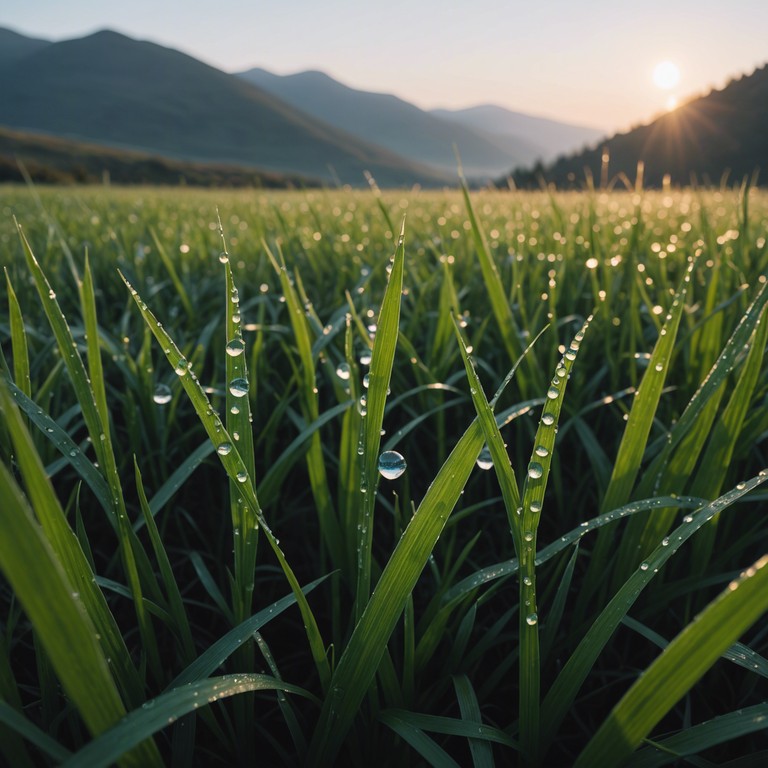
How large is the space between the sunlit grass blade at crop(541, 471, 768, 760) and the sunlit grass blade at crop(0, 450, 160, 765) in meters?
0.30

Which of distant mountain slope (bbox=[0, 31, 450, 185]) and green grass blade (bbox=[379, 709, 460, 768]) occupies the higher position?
distant mountain slope (bbox=[0, 31, 450, 185])

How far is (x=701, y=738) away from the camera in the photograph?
0.37m

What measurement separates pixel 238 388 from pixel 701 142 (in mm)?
25102

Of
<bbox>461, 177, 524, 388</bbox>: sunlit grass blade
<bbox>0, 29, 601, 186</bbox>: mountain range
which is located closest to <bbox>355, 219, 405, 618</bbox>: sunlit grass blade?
<bbox>461, 177, 524, 388</bbox>: sunlit grass blade

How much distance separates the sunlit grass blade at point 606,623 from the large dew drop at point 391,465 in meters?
0.18

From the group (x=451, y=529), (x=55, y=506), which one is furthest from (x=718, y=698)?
(x=55, y=506)

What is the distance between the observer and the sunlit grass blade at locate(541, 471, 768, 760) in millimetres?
393

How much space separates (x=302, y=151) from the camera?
64.2 metres

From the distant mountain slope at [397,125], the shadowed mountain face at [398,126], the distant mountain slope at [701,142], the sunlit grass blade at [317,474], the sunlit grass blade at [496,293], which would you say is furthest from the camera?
the distant mountain slope at [397,125]

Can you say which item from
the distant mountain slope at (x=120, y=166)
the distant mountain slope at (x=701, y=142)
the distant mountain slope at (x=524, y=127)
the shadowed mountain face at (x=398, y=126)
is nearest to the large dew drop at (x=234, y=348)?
the distant mountain slope at (x=120, y=166)

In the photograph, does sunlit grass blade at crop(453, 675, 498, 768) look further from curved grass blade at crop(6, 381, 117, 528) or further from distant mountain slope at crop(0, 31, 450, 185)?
distant mountain slope at crop(0, 31, 450, 185)

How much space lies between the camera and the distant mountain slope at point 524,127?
174000 mm

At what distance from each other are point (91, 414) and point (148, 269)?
134cm

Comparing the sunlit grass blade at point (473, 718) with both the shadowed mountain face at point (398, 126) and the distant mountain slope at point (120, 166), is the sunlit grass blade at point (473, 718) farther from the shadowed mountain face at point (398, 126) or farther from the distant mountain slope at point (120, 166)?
the shadowed mountain face at point (398, 126)
